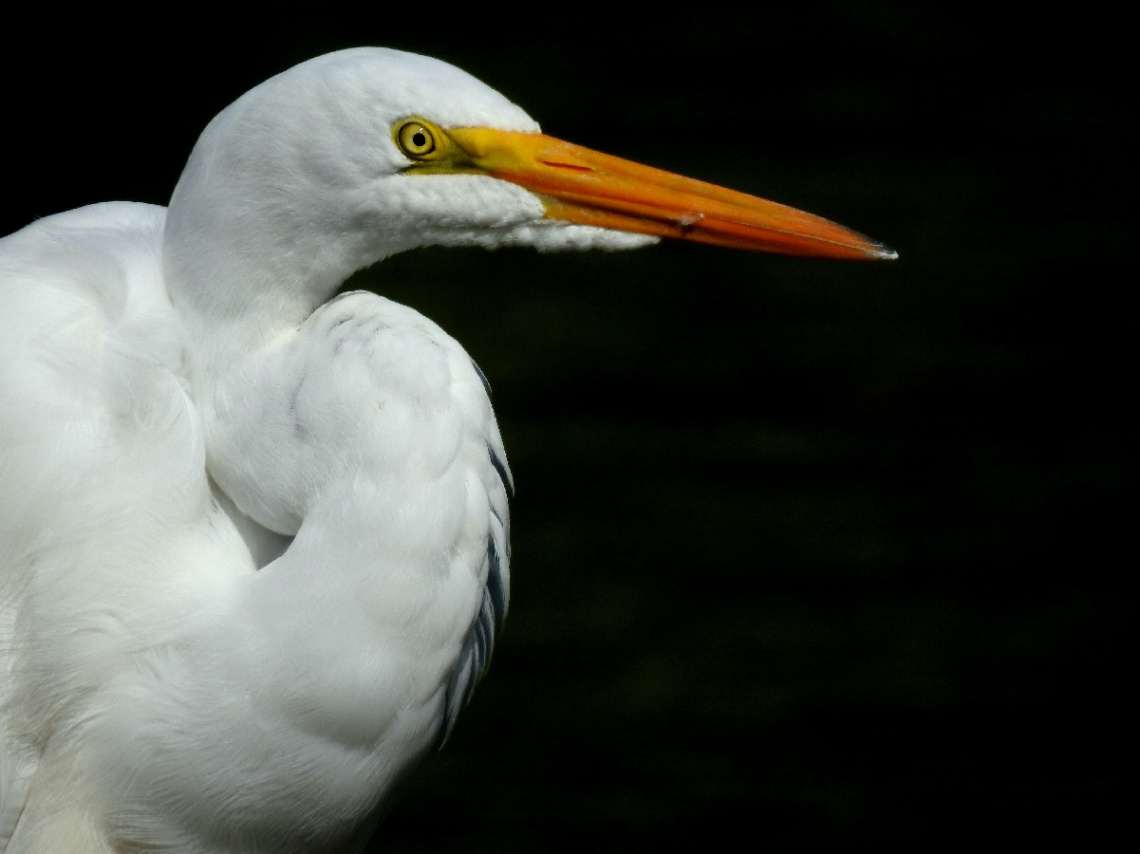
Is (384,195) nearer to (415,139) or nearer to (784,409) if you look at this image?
(415,139)

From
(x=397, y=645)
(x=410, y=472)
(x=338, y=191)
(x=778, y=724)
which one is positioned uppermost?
(x=338, y=191)

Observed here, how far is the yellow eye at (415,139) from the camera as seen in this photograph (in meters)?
1.33

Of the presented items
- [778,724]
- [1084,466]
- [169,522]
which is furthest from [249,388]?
[1084,466]

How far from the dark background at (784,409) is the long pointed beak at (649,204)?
1.51 meters

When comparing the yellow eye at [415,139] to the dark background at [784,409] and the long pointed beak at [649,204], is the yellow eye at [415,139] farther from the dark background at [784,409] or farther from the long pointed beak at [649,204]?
the dark background at [784,409]

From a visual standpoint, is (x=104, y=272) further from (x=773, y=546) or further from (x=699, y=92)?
(x=699, y=92)

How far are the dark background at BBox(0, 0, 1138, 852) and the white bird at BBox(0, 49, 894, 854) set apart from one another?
1.28 m

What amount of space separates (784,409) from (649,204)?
7.52 ft

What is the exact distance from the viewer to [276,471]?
1407 mm

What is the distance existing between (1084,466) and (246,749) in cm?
256

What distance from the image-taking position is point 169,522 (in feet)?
4.83

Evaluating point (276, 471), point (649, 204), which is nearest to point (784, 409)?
point (649, 204)

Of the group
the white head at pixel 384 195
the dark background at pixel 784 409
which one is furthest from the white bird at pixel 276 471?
the dark background at pixel 784 409

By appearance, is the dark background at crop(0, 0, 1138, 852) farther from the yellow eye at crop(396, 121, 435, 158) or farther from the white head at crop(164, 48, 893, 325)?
the yellow eye at crop(396, 121, 435, 158)
